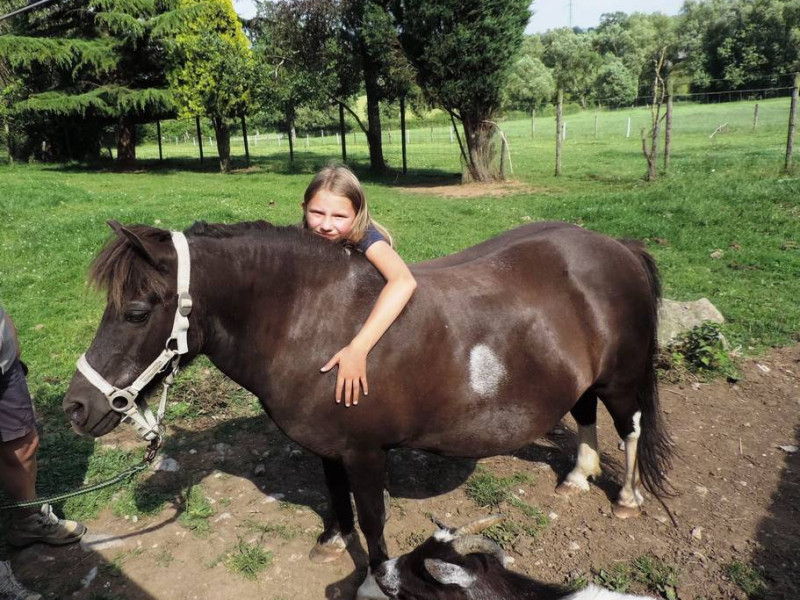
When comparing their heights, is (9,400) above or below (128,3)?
below

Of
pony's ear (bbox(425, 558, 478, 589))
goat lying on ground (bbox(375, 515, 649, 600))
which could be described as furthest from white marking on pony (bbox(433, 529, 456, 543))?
pony's ear (bbox(425, 558, 478, 589))

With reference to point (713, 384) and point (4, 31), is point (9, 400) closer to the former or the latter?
point (713, 384)

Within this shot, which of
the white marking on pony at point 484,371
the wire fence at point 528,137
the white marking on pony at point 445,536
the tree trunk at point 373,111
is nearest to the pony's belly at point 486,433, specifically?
the white marking on pony at point 484,371

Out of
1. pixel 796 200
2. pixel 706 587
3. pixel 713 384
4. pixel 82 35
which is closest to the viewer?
pixel 706 587

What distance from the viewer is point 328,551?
3.20 m

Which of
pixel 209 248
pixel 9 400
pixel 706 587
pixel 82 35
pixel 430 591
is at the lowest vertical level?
pixel 706 587

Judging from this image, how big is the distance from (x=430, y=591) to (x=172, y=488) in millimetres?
2448

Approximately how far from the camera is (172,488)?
3.79 meters

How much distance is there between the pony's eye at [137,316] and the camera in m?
2.09

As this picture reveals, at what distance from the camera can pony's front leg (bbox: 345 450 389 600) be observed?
2594mm

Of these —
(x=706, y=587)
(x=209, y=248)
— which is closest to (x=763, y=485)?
(x=706, y=587)

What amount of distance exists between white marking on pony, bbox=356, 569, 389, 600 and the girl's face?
181cm

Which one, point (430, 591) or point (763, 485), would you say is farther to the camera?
point (763, 485)

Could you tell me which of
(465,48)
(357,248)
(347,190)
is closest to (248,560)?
(357,248)
